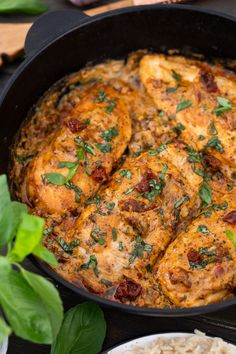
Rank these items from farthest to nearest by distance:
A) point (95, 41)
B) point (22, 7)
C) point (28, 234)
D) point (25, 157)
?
point (22, 7) → point (95, 41) → point (25, 157) → point (28, 234)

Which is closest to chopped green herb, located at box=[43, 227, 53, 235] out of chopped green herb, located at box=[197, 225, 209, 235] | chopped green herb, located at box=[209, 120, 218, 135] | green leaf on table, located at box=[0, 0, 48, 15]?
chopped green herb, located at box=[197, 225, 209, 235]

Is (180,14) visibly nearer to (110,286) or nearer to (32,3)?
(32,3)

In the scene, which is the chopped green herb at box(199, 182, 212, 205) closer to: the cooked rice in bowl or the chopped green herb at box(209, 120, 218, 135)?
the chopped green herb at box(209, 120, 218, 135)

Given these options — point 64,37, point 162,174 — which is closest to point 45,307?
point 162,174

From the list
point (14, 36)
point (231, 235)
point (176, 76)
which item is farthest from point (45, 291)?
point (14, 36)

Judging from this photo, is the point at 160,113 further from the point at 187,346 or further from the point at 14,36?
the point at 187,346

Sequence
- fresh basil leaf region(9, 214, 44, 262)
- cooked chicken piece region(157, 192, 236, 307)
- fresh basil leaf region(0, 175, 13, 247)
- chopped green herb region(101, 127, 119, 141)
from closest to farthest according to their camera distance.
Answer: fresh basil leaf region(9, 214, 44, 262), fresh basil leaf region(0, 175, 13, 247), cooked chicken piece region(157, 192, 236, 307), chopped green herb region(101, 127, 119, 141)

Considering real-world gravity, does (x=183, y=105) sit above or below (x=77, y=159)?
above

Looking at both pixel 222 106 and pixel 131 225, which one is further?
pixel 222 106
